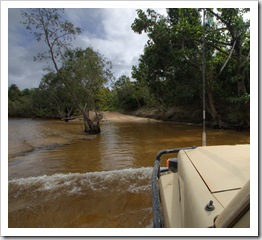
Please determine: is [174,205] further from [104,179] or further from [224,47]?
[224,47]

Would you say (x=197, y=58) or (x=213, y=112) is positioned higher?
(x=197, y=58)

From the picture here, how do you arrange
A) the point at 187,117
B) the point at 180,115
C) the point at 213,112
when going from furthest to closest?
the point at 180,115, the point at 187,117, the point at 213,112

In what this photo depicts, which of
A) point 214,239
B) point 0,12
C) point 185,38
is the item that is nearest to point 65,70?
point 185,38

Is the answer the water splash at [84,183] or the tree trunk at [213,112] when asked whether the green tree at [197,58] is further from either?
the water splash at [84,183]

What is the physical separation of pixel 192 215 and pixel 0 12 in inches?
93.5

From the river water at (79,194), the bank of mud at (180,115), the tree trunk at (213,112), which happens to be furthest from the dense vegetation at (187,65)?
the river water at (79,194)

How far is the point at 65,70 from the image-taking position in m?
12.1

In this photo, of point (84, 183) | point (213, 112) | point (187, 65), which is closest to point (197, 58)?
point (187, 65)

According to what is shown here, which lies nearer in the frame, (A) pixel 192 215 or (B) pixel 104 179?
(A) pixel 192 215

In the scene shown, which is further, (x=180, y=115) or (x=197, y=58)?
(x=180, y=115)

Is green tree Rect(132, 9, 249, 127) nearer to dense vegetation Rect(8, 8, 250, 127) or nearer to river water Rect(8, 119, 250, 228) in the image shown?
dense vegetation Rect(8, 8, 250, 127)

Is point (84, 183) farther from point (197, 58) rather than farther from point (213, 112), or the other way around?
point (213, 112)

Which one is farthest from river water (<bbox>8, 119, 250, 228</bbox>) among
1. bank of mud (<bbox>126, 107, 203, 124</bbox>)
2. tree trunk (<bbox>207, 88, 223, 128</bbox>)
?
bank of mud (<bbox>126, 107, 203, 124</bbox>)

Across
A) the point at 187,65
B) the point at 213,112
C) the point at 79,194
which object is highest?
the point at 187,65
